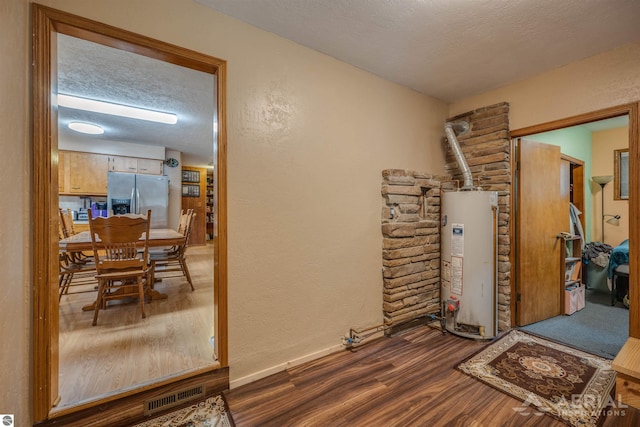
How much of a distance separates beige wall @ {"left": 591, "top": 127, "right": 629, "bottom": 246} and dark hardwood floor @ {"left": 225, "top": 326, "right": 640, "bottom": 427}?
3752 millimetres

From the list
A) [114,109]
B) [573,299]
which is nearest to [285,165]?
[114,109]

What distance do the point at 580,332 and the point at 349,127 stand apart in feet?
10.1

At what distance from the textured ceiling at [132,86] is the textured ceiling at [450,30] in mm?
848

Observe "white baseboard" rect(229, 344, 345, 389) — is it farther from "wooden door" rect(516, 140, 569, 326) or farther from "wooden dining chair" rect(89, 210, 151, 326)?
"wooden door" rect(516, 140, 569, 326)

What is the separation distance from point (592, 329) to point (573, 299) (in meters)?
0.54

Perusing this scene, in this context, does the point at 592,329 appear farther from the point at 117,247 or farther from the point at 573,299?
the point at 117,247

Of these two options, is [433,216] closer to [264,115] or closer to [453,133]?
[453,133]

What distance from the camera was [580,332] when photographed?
2508mm

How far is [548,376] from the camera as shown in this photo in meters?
1.83

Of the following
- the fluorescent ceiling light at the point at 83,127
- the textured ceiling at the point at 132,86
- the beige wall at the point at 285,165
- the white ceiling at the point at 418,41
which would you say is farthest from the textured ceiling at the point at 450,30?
the fluorescent ceiling light at the point at 83,127

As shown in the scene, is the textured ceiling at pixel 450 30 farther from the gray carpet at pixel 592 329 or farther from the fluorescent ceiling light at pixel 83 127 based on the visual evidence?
the fluorescent ceiling light at pixel 83 127

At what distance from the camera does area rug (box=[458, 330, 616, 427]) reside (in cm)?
153

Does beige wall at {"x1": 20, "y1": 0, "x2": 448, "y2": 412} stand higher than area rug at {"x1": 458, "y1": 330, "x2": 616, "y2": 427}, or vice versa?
beige wall at {"x1": 20, "y1": 0, "x2": 448, "y2": 412}

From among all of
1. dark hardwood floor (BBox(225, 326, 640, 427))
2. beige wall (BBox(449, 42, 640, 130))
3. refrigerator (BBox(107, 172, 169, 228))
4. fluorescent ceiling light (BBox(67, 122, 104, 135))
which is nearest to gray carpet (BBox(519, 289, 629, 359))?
dark hardwood floor (BBox(225, 326, 640, 427))
